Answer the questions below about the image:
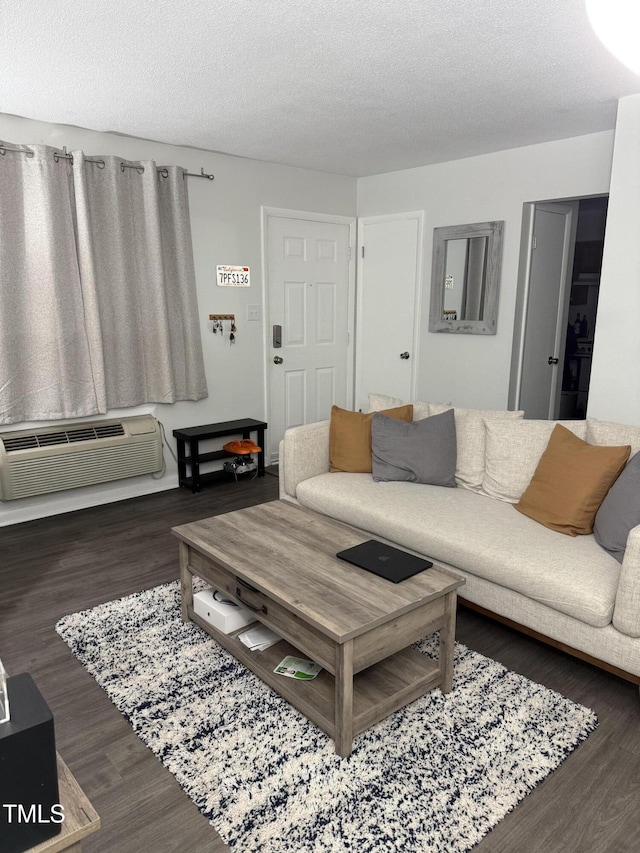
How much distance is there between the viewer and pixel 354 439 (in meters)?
3.61

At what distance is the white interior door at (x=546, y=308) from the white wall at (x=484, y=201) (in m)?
0.19

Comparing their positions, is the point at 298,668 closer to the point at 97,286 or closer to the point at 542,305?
the point at 97,286

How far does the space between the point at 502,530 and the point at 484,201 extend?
9.70ft

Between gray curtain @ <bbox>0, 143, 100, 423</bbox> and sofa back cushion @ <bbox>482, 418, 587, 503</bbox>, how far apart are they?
2.68 meters

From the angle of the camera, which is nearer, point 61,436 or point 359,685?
point 359,685

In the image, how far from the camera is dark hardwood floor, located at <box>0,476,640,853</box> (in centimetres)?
169

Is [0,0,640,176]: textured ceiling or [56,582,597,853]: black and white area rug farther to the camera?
[0,0,640,176]: textured ceiling

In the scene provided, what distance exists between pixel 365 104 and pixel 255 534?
2.44 meters

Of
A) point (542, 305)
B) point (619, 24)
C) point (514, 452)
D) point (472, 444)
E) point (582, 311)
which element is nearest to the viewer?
point (619, 24)

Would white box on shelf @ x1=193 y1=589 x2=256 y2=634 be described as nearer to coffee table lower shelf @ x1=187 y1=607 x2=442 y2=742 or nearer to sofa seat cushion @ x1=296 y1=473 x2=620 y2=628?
coffee table lower shelf @ x1=187 y1=607 x2=442 y2=742

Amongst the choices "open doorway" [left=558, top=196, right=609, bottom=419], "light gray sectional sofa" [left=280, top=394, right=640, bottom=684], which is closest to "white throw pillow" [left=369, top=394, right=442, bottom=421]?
"light gray sectional sofa" [left=280, top=394, right=640, bottom=684]

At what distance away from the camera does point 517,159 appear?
439cm

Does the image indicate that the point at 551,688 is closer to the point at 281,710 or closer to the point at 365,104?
the point at 281,710

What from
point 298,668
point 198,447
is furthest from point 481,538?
point 198,447
